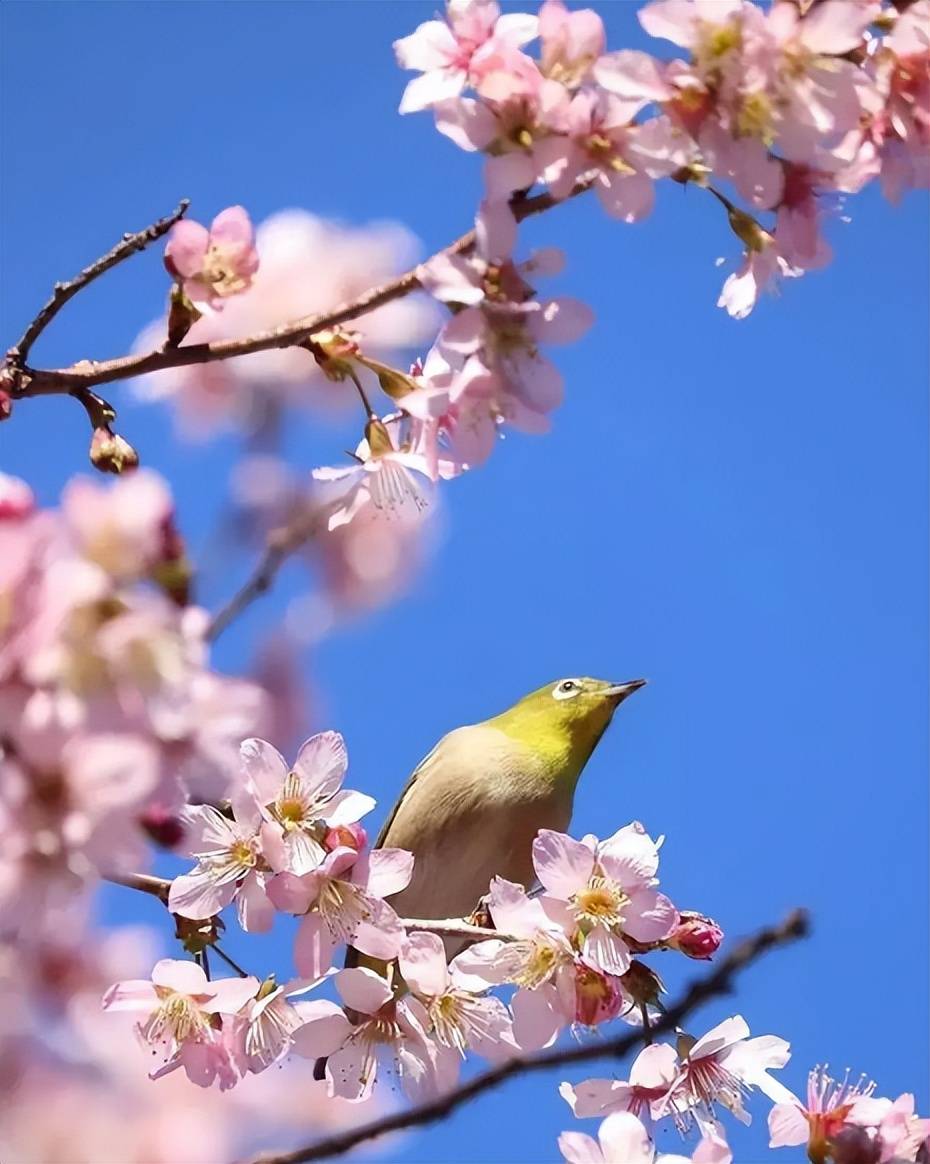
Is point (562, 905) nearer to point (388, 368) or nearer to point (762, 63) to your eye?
point (388, 368)

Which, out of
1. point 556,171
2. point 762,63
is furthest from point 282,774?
point 762,63

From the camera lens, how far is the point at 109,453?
1781mm

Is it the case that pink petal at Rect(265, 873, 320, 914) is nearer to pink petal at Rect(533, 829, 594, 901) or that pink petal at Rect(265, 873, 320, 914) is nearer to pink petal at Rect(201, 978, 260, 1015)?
pink petal at Rect(201, 978, 260, 1015)

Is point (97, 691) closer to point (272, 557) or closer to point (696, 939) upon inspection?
point (272, 557)

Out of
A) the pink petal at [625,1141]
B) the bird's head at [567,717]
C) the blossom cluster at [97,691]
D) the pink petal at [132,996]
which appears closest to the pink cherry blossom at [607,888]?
the pink petal at [625,1141]

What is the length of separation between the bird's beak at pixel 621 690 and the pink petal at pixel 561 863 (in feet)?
5.28

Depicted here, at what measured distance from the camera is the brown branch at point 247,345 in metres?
1.57

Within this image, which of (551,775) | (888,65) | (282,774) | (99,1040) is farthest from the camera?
(551,775)

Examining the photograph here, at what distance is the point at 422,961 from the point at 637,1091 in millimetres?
423

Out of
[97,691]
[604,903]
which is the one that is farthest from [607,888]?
[97,691]

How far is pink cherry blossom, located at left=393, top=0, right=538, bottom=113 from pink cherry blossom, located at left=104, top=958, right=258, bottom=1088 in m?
1.30

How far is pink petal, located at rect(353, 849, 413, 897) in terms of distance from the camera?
6.98ft

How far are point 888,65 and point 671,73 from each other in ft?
1.05

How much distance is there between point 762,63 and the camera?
1.54 meters
